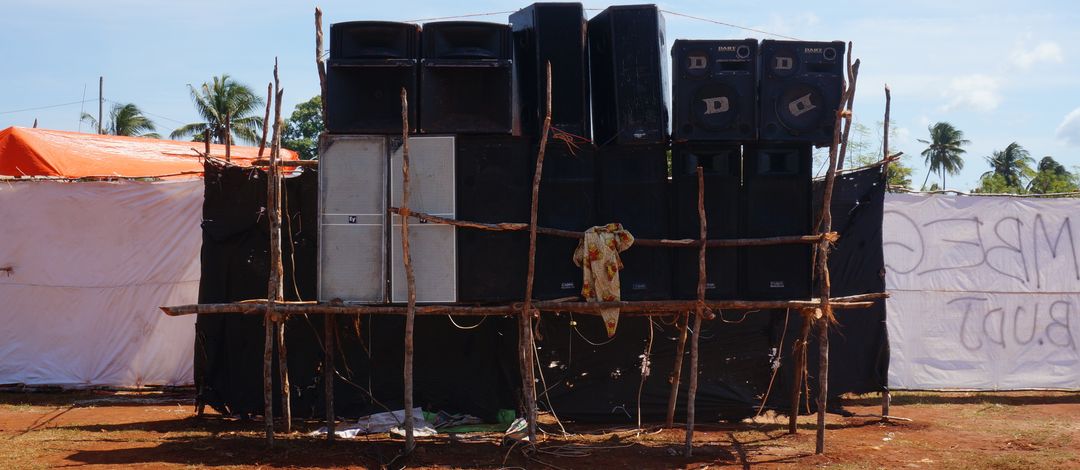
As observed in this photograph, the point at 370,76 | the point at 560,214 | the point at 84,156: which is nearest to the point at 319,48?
the point at 370,76

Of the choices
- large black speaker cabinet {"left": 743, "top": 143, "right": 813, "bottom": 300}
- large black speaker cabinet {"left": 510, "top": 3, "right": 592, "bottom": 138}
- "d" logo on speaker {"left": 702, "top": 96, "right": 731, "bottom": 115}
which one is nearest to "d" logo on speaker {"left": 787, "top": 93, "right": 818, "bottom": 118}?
large black speaker cabinet {"left": 743, "top": 143, "right": 813, "bottom": 300}

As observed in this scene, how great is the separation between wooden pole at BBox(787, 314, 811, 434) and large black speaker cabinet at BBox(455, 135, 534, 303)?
92.3 inches

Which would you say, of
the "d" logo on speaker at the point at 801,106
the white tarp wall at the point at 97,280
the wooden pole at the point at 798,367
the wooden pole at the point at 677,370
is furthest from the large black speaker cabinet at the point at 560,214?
the white tarp wall at the point at 97,280

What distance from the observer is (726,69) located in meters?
7.30

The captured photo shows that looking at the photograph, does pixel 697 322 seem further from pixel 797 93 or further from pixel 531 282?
pixel 797 93

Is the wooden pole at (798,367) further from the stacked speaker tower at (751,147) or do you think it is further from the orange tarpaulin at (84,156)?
the orange tarpaulin at (84,156)

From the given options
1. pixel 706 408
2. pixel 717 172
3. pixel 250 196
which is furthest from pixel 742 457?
pixel 250 196

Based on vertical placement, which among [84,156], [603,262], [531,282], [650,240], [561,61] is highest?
[561,61]

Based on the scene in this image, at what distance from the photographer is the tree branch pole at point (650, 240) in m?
6.99

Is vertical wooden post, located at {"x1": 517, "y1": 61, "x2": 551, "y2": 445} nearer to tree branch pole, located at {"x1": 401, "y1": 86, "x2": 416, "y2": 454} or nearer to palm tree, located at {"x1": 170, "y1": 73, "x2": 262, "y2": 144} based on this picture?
tree branch pole, located at {"x1": 401, "y1": 86, "x2": 416, "y2": 454}

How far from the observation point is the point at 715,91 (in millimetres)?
7285

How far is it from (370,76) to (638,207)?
2258 millimetres

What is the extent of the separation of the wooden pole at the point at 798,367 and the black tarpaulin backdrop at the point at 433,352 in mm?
481

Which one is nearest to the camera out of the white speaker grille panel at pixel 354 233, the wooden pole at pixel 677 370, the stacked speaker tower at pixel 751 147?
the white speaker grille panel at pixel 354 233
